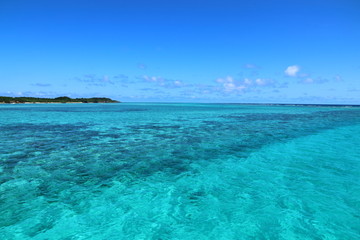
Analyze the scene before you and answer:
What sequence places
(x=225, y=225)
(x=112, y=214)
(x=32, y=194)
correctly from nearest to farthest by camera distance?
(x=225, y=225) → (x=112, y=214) → (x=32, y=194)

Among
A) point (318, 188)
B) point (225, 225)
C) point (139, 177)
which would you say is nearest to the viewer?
point (225, 225)

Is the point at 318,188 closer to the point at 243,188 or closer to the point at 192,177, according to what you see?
the point at 243,188

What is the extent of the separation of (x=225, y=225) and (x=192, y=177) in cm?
400

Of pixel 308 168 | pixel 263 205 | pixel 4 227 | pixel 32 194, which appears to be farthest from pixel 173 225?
pixel 308 168

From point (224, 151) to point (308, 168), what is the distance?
572 centimetres

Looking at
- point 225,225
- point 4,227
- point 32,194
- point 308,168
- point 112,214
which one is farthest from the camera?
point 308,168

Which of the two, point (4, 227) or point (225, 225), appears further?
point (225, 225)

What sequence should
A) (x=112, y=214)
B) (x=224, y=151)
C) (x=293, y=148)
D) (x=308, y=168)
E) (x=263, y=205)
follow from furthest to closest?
1. (x=293, y=148)
2. (x=224, y=151)
3. (x=308, y=168)
4. (x=263, y=205)
5. (x=112, y=214)

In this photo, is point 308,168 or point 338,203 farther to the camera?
point 308,168

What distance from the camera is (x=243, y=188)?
9453 mm

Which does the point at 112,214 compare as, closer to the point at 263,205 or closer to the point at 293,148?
the point at 263,205

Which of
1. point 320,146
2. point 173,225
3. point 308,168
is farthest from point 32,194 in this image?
point 320,146

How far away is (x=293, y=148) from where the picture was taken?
17.9m

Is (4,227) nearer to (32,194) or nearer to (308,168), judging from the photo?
(32,194)
